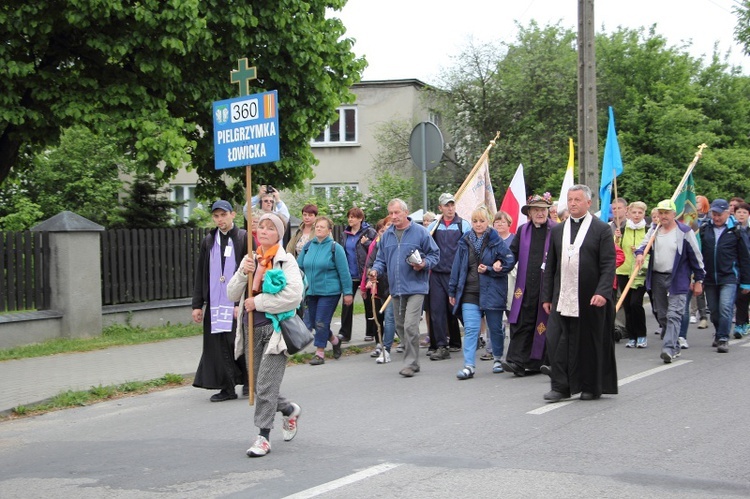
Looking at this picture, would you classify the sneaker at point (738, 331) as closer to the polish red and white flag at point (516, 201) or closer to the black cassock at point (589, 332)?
the polish red and white flag at point (516, 201)

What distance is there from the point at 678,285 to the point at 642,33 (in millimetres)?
25696

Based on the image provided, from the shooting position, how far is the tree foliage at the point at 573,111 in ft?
104

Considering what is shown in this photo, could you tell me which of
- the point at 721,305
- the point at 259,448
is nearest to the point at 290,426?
the point at 259,448

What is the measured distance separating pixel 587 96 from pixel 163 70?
291 inches

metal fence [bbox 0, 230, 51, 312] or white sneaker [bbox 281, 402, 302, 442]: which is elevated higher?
metal fence [bbox 0, 230, 51, 312]

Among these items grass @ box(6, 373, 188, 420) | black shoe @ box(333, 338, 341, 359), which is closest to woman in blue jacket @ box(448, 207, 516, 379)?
black shoe @ box(333, 338, 341, 359)

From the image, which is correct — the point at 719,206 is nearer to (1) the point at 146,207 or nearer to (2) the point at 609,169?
(2) the point at 609,169

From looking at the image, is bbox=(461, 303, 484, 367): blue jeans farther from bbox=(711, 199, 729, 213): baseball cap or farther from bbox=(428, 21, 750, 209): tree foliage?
bbox=(428, 21, 750, 209): tree foliage

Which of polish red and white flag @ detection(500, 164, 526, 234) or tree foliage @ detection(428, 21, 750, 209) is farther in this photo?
tree foliage @ detection(428, 21, 750, 209)

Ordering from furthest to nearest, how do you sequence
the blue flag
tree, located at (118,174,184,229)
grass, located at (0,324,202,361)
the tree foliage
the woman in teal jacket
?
the tree foliage
tree, located at (118,174,184,229)
the blue flag
grass, located at (0,324,202,361)
the woman in teal jacket

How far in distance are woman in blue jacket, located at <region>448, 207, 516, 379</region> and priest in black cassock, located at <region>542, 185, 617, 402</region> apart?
164cm

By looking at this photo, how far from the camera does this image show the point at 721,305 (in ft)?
41.5

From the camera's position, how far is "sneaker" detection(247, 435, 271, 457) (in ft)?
22.0

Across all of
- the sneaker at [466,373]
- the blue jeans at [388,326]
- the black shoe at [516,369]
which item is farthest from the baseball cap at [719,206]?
the sneaker at [466,373]
